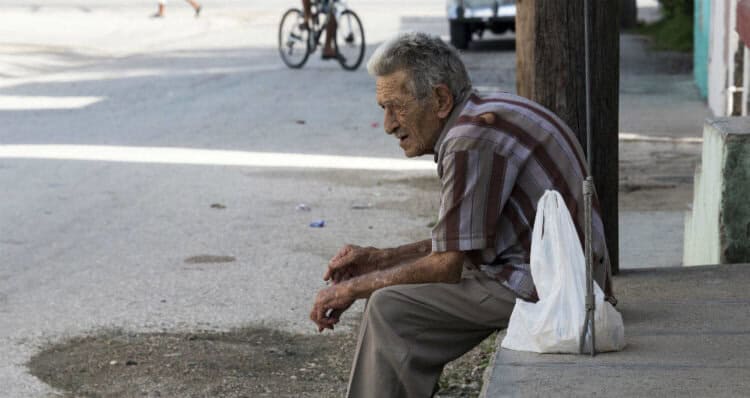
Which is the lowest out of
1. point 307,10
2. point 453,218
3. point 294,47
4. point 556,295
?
point 294,47

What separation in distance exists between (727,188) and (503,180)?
6.31 ft

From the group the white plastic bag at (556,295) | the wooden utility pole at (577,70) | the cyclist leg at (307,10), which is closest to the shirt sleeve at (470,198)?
the white plastic bag at (556,295)

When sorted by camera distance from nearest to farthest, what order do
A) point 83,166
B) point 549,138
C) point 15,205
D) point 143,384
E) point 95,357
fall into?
point 549,138 < point 143,384 < point 95,357 < point 15,205 < point 83,166

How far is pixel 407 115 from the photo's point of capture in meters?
3.80

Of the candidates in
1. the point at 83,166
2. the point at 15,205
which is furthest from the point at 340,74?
the point at 15,205

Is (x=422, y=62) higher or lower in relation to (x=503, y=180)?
higher

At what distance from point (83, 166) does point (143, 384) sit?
5.60 m

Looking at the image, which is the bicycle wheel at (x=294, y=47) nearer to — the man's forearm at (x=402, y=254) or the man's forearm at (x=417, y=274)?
the man's forearm at (x=402, y=254)

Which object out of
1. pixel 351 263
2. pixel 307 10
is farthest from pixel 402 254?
pixel 307 10

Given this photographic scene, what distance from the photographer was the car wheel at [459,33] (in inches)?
853

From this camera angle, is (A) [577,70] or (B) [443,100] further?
(A) [577,70]

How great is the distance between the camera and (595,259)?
3.85 m

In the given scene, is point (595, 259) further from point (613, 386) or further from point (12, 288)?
point (12, 288)

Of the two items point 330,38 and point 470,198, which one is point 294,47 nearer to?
point 330,38
